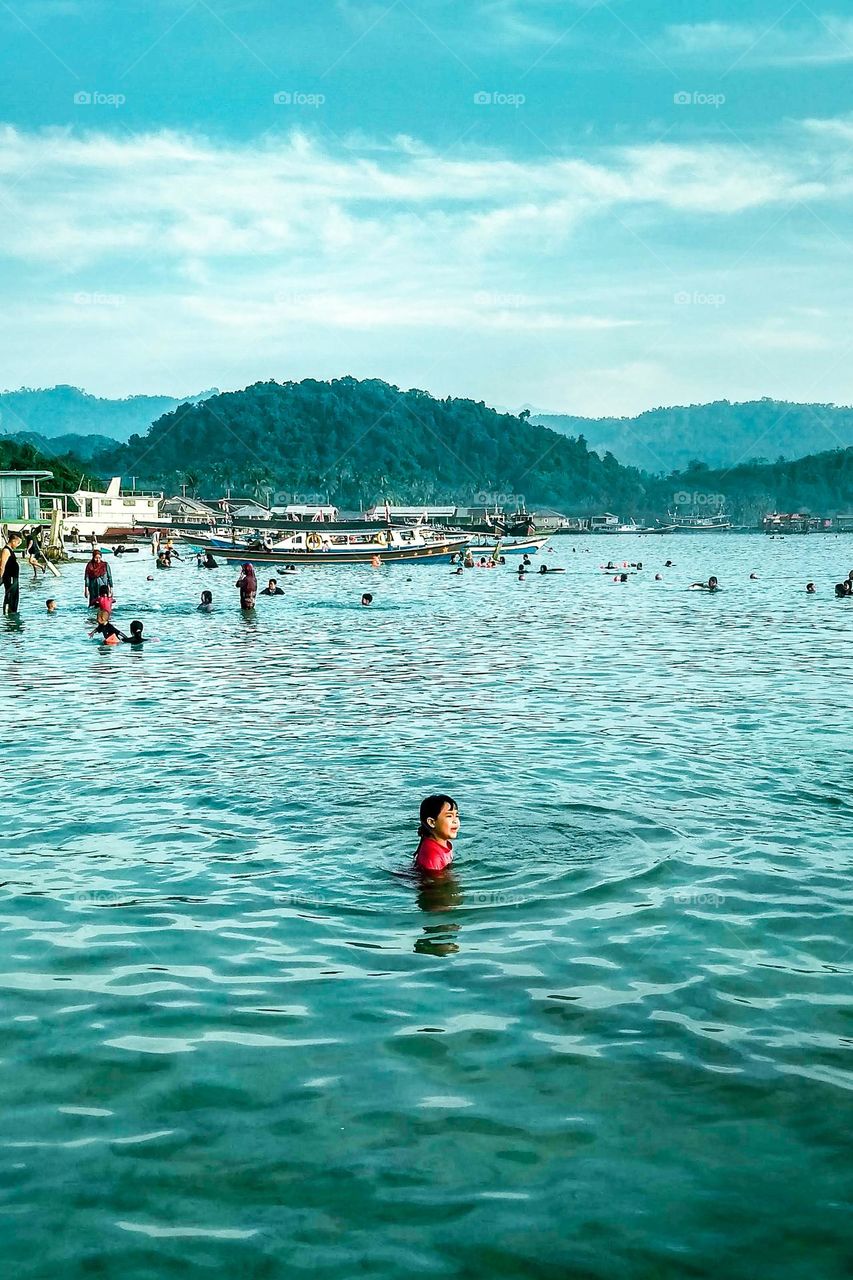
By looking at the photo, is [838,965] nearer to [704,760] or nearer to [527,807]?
[527,807]

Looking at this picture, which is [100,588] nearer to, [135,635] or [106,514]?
[135,635]

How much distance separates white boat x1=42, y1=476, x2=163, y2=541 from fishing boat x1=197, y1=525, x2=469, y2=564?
5215 cm

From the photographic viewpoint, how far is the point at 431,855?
12.0 metres

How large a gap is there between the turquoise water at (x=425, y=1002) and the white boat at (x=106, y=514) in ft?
426

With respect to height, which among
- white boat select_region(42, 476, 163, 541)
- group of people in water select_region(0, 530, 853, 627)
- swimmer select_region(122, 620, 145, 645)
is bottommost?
swimmer select_region(122, 620, 145, 645)

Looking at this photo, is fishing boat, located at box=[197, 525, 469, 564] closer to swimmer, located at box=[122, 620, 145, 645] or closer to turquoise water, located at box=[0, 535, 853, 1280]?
swimmer, located at box=[122, 620, 145, 645]

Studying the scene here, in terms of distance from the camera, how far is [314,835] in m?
14.0

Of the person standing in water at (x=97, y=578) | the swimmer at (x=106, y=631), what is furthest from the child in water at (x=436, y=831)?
the person standing in water at (x=97, y=578)

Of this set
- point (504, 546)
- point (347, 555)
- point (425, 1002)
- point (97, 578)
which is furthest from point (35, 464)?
point (425, 1002)

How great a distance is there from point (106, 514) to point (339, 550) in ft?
305

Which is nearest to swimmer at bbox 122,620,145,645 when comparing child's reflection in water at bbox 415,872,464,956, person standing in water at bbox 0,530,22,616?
person standing in water at bbox 0,530,22,616

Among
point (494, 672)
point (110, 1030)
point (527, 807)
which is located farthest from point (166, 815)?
point (494, 672)

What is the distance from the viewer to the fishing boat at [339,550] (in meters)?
90.9

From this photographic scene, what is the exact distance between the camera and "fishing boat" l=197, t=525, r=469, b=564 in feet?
298
